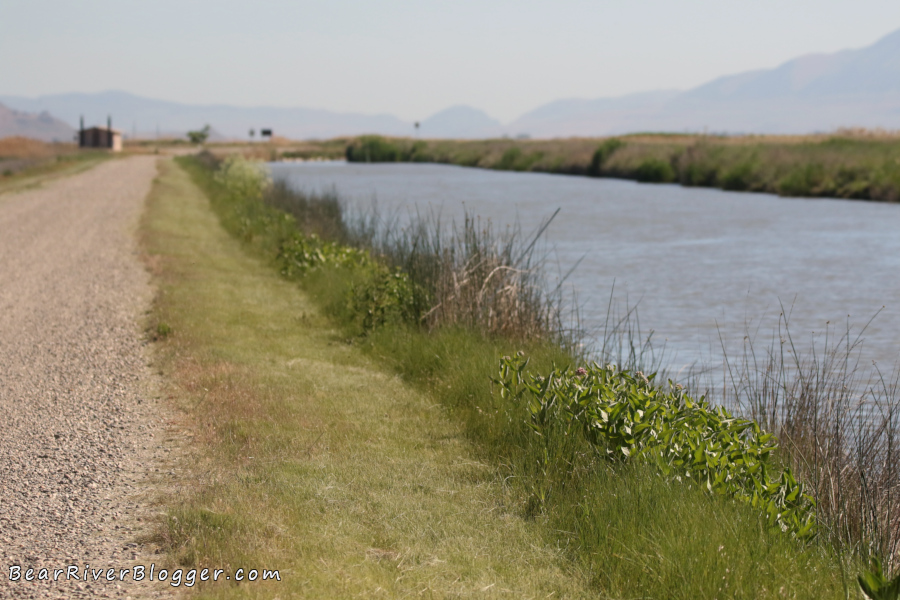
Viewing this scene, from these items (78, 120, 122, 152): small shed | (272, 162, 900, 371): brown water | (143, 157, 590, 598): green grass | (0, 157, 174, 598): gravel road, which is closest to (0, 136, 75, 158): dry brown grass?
(78, 120, 122, 152): small shed

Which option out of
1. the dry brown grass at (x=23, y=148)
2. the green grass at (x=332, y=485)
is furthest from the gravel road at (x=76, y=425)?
the dry brown grass at (x=23, y=148)

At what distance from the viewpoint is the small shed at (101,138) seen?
95.4m

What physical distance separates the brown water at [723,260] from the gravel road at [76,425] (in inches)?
138

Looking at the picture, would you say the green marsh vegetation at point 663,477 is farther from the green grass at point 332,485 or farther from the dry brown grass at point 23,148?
the dry brown grass at point 23,148

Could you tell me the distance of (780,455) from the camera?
4824mm

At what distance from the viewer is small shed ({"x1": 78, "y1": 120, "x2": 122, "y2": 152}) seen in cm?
9538

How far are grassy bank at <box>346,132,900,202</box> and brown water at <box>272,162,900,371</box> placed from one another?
1.83 metres

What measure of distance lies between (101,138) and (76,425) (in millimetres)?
99182

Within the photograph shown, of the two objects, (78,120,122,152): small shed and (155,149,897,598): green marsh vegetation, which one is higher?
(78,120,122,152): small shed

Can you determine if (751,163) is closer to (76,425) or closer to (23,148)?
(76,425)

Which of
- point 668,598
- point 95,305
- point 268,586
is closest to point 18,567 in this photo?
point 268,586

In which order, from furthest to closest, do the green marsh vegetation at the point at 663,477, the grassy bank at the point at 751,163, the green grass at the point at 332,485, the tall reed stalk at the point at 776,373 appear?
the grassy bank at the point at 751,163 → the tall reed stalk at the point at 776,373 → the green grass at the point at 332,485 → the green marsh vegetation at the point at 663,477

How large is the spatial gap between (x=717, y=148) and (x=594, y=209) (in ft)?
57.9

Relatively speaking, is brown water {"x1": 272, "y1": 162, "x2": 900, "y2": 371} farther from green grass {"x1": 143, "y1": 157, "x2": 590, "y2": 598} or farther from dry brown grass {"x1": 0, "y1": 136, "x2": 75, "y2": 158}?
dry brown grass {"x1": 0, "y1": 136, "x2": 75, "y2": 158}
